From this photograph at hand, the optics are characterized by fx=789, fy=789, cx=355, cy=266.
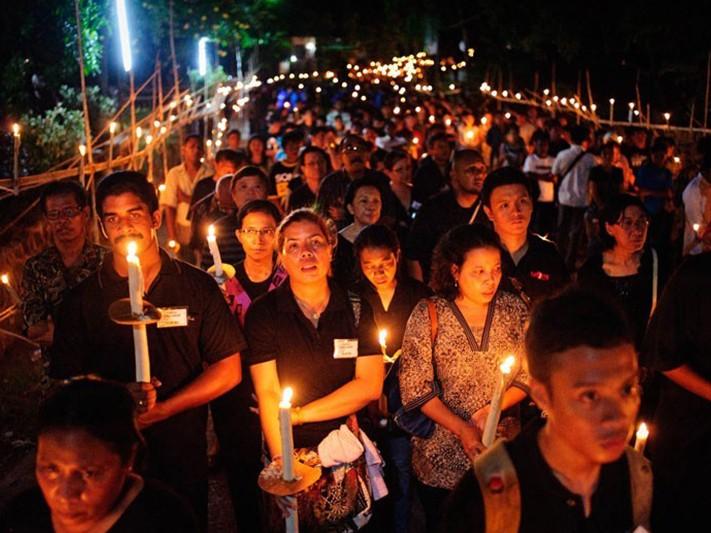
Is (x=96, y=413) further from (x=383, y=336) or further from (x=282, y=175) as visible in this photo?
(x=282, y=175)

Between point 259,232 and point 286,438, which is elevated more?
point 259,232

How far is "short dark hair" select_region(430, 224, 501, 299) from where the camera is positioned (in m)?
3.59

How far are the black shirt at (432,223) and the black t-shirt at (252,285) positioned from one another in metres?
1.48

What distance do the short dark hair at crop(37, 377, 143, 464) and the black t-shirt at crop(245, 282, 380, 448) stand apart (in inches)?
55.1

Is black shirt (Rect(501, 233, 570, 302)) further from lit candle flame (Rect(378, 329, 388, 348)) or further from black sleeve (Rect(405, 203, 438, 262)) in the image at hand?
black sleeve (Rect(405, 203, 438, 262))

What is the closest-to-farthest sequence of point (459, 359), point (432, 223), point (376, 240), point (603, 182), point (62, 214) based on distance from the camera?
1. point (459, 359)
2. point (62, 214)
3. point (376, 240)
4. point (432, 223)
5. point (603, 182)

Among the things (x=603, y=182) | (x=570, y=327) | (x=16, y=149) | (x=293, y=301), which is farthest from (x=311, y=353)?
(x=603, y=182)

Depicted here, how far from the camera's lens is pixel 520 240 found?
473 cm

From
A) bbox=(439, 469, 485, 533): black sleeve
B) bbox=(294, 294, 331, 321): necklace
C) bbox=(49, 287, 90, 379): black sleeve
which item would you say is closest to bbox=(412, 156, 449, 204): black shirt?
bbox=(294, 294, 331, 321): necklace

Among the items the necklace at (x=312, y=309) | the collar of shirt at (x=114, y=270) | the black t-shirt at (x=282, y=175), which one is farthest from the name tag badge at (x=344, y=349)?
the black t-shirt at (x=282, y=175)

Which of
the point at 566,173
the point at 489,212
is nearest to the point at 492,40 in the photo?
the point at 566,173

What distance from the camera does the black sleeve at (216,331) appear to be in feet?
11.5

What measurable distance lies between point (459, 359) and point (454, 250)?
51 cm

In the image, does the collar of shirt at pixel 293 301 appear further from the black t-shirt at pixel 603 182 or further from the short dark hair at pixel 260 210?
the black t-shirt at pixel 603 182
